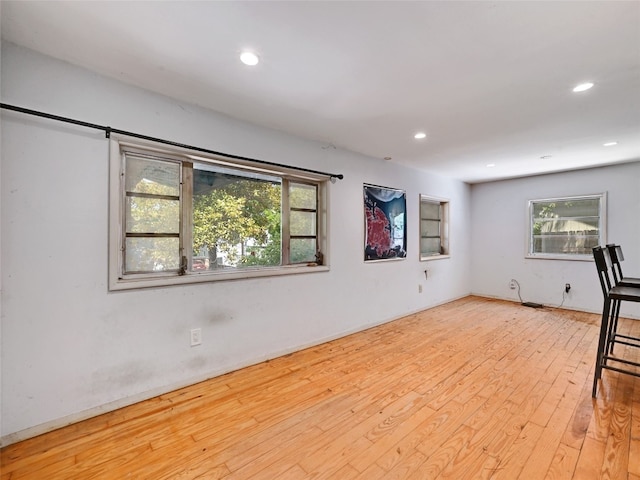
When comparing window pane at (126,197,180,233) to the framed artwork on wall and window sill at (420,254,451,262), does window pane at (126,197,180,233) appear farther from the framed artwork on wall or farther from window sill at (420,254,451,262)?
window sill at (420,254,451,262)

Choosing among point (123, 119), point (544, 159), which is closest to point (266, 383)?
point (123, 119)

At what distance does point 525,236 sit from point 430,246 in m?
1.76

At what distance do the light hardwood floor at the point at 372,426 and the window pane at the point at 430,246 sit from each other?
229 cm

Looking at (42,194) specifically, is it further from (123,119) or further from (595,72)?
(595,72)

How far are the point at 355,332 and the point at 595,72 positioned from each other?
3272 millimetres

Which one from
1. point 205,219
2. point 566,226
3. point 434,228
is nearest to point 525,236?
point 566,226

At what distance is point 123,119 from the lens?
6.86 feet

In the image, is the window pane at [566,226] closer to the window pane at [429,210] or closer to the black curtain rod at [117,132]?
the window pane at [429,210]

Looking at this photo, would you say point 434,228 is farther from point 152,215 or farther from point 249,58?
point 152,215

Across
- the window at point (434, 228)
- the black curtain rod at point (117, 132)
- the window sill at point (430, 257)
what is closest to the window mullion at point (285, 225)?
the black curtain rod at point (117, 132)

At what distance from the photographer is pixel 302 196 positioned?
10.9ft

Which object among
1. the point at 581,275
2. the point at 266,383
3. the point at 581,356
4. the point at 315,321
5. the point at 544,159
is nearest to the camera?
the point at 266,383

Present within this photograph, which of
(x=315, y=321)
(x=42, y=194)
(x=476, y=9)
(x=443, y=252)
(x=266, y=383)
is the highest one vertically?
(x=476, y=9)

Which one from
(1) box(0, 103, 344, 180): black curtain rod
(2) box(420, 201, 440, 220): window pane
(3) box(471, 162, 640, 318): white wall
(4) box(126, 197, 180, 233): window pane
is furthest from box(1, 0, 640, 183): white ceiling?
(2) box(420, 201, 440, 220): window pane
